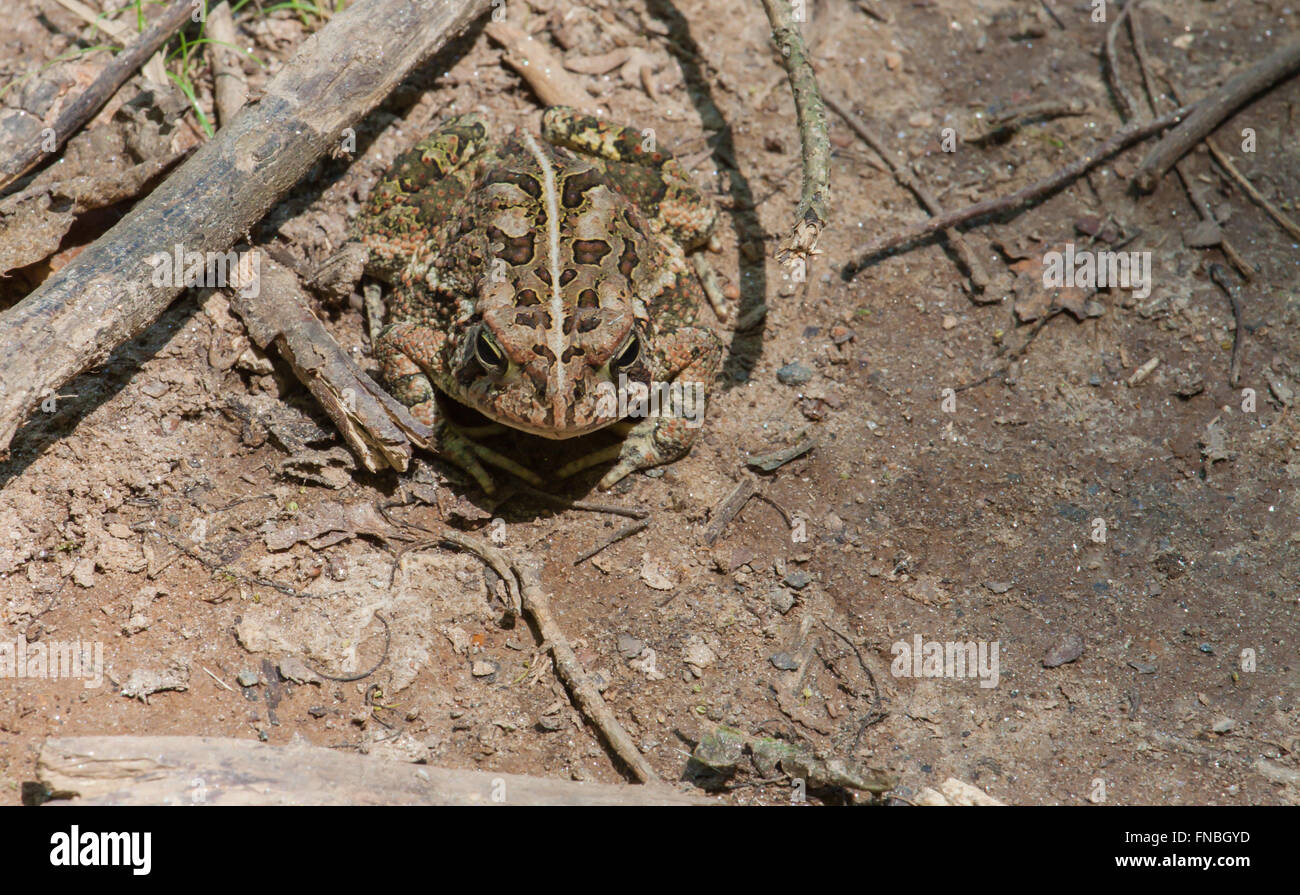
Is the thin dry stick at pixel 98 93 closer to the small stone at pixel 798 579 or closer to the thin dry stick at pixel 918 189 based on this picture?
the thin dry stick at pixel 918 189

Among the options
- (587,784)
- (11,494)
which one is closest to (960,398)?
(587,784)

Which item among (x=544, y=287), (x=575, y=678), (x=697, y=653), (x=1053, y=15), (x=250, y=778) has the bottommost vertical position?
(x=250, y=778)

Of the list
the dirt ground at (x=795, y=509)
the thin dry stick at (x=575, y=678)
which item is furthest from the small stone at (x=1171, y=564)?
the thin dry stick at (x=575, y=678)

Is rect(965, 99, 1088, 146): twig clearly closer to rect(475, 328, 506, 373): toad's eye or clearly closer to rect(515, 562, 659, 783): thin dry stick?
rect(475, 328, 506, 373): toad's eye

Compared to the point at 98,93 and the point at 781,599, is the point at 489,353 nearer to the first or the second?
the point at 781,599

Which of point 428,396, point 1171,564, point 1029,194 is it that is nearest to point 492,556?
point 428,396

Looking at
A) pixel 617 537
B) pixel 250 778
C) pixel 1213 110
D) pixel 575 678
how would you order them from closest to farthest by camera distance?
pixel 250 778 → pixel 575 678 → pixel 617 537 → pixel 1213 110

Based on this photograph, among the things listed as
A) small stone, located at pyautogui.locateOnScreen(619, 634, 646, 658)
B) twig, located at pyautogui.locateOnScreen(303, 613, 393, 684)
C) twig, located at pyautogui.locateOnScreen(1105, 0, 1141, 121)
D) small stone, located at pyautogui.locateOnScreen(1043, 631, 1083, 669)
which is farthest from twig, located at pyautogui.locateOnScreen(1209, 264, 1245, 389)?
twig, located at pyautogui.locateOnScreen(303, 613, 393, 684)
